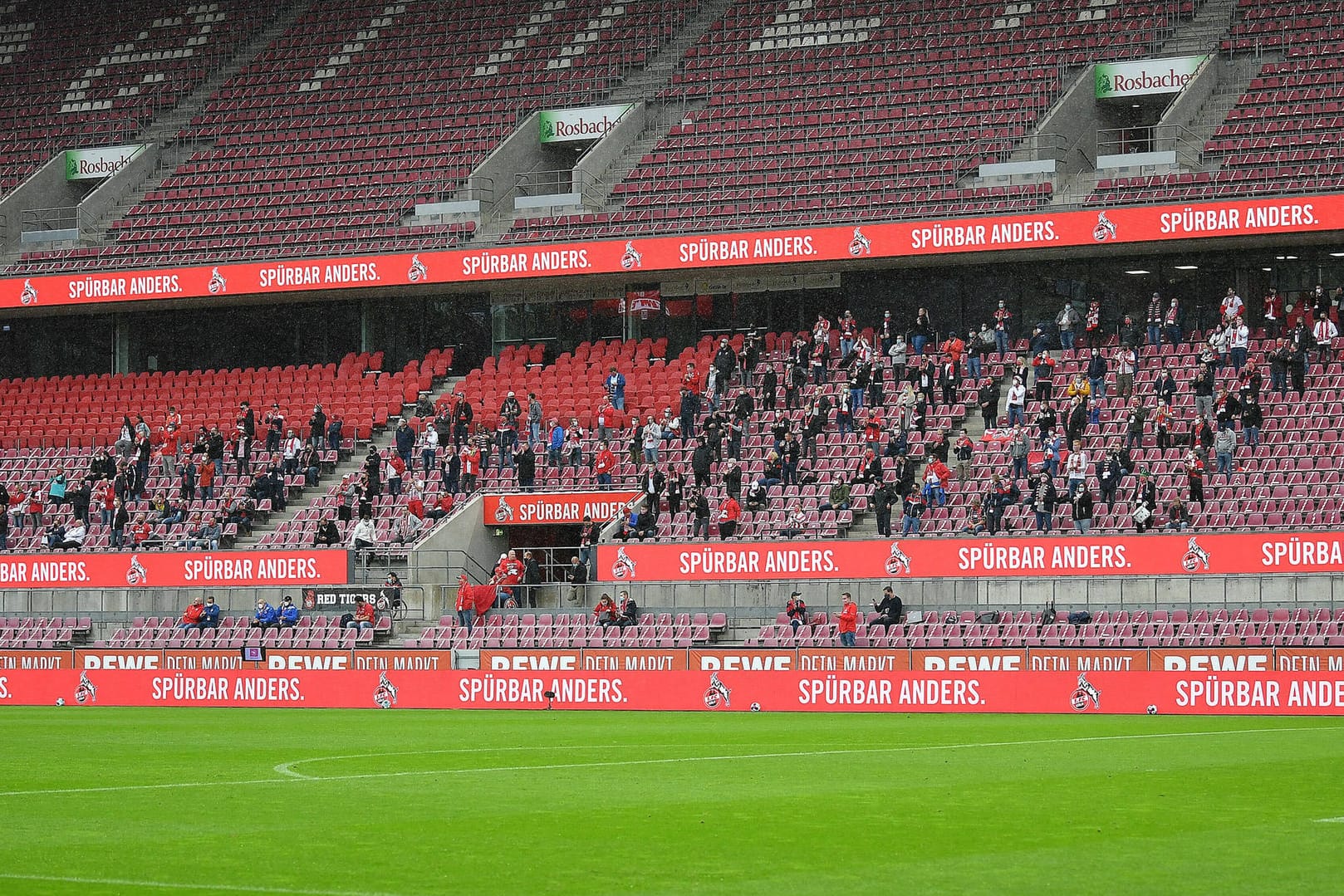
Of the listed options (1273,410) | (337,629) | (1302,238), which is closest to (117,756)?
(337,629)

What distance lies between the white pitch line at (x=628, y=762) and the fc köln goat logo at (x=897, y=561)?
12570 millimetres

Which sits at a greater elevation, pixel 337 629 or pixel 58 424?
pixel 58 424

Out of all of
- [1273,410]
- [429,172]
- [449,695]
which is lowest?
[449,695]

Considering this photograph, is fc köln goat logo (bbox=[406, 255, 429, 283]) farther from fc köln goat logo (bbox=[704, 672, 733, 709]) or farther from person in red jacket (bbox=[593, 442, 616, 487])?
fc köln goat logo (bbox=[704, 672, 733, 709])

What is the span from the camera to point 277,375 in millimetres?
47406

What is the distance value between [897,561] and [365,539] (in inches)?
424

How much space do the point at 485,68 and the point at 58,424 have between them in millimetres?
14393

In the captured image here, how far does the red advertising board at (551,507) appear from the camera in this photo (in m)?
38.6

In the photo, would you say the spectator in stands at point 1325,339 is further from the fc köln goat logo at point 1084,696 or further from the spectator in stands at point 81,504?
the spectator in stands at point 81,504

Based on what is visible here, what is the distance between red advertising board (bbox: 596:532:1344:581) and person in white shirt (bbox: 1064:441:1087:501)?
1066 millimetres

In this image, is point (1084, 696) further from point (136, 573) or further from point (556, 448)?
point (136, 573)

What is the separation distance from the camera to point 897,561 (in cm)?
3381

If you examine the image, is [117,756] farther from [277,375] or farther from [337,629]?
[277,375]

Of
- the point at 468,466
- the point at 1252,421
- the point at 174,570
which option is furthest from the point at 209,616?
the point at 1252,421
